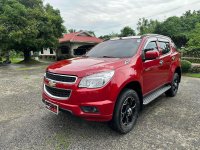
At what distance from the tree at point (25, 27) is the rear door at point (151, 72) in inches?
569

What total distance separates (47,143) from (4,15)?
668 inches

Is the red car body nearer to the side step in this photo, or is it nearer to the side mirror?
the side mirror

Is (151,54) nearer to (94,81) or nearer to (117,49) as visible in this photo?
(117,49)

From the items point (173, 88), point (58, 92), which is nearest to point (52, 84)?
point (58, 92)

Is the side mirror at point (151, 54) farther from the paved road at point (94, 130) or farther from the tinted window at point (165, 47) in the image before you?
the paved road at point (94, 130)

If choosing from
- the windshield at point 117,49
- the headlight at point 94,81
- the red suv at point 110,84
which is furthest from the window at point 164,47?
the headlight at point 94,81

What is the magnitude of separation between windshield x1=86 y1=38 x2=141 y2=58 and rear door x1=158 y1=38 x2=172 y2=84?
3.22 ft

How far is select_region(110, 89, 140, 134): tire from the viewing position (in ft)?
10.3

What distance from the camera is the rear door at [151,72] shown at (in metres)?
3.92

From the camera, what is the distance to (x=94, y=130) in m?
3.60

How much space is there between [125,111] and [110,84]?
30.9 inches

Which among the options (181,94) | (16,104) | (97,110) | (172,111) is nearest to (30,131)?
(97,110)

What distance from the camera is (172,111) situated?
4.61 m

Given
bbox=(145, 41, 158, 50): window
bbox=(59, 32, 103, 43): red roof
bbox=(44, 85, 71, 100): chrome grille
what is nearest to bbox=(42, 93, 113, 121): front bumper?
bbox=(44, 85, 71, 100): chrome grille
